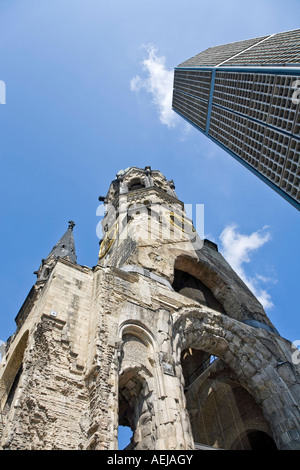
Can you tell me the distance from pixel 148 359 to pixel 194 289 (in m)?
6.99

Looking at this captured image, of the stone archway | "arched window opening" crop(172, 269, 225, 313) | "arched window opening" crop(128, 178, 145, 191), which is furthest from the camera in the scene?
"arched window opening" crop(128, 178, 145, 191)

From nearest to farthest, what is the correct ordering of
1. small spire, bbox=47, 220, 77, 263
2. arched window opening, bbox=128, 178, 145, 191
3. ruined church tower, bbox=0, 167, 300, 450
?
1. ruined church tower, bbox=0, 167, 300, 450
2. small spire, bbox=47, 220, 77, 263
3. arched window opening, bbox=128, 178, 145, 191

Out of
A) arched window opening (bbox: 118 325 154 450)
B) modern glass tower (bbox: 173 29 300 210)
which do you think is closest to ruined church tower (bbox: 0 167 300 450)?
arched window opening (bbox: 118 325 154 450)

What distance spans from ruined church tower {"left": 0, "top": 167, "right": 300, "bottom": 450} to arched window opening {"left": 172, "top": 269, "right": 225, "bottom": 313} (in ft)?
0.20

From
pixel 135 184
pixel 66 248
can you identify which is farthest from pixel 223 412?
pixel 135 184

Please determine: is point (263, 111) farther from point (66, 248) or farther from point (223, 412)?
point (66, 248)

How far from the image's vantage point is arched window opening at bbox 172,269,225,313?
1531 centimetres

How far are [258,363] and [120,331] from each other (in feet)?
17.4

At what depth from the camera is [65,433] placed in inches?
272

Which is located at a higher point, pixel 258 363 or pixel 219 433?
pixel 258 363

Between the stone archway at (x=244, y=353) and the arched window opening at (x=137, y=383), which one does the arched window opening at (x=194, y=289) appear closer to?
the stone archway at (x=244, y=353)

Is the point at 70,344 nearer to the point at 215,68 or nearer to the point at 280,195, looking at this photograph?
the point at 280,195

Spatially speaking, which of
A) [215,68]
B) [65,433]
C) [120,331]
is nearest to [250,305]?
[120,331]

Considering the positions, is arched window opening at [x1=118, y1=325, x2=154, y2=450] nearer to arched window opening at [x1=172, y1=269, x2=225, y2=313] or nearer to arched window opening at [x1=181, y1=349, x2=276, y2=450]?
arched window opening at [x1=181, y1=349, x2=276, y2=450]
